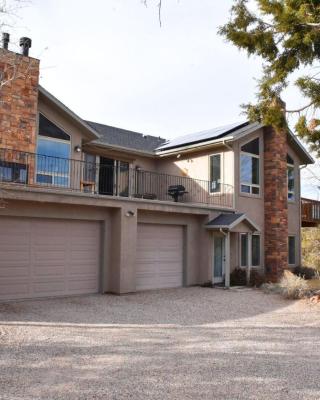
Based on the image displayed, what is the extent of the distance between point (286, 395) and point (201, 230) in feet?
37.8

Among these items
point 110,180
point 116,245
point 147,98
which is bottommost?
point 116,245

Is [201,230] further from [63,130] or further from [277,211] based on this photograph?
[63,130]

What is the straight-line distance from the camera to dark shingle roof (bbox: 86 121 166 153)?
18763 mm

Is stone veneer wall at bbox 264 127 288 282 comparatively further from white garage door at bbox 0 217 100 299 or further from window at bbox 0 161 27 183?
window at bbox 0 161 27 183

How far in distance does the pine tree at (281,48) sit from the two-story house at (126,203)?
481 cm

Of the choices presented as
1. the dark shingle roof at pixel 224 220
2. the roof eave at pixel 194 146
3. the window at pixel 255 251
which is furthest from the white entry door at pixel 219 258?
the roof eave at pixel 194 146

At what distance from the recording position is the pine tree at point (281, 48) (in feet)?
33.9

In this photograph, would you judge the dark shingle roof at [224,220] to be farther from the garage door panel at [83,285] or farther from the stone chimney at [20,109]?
the stone chimney at [20,109]

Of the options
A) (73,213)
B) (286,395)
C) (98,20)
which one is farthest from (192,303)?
(98,20)

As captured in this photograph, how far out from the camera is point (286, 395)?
200 inches

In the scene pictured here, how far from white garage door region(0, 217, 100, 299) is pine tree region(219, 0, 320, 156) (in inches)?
246

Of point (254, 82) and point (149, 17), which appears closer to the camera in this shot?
point (149, 17)

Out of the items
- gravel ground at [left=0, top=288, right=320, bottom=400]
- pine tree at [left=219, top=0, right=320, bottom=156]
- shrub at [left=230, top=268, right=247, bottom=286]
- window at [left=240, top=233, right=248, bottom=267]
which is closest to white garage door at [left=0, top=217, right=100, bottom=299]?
gravel ground at [left=0, top=288, right=320, bottom=400]

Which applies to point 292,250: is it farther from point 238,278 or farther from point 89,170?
point 89,170
